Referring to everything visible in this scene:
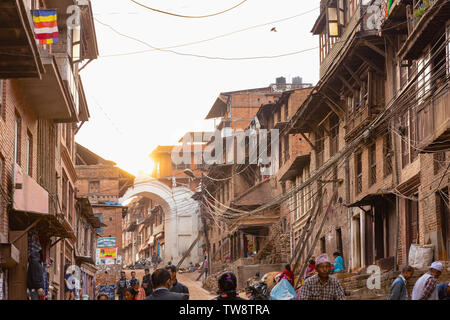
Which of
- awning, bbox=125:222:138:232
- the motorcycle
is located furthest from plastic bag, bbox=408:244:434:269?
awning, bbox=125:222:138:232

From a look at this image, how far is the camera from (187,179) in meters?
84.8

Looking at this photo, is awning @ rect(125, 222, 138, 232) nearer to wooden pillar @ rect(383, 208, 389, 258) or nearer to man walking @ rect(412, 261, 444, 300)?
wooden pillar @ rect(383, 208, 389, 258)

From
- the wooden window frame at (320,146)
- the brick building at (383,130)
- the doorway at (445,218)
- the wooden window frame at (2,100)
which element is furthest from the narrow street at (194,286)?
the wooden window frame at (2,100)

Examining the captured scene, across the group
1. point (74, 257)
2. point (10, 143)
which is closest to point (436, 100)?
point (10, 143)

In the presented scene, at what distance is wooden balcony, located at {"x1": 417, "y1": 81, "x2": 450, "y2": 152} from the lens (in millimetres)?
17562

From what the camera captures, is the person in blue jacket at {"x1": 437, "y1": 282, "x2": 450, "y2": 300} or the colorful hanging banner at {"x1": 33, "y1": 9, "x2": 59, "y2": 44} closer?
the person in blue jacket at {"x1": 437, "y1": 282, "x2": 450, "y2": 300}

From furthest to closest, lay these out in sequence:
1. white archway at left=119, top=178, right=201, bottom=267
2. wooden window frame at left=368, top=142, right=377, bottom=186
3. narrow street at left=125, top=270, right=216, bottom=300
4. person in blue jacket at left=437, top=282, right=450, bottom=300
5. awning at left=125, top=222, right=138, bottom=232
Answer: awning at left=125, top=222, right=138, bottom=232 → white archway at left=119, top=178, right=201, bottom=267 → narrow street at left=125, top=270, right=216, bottom=300 → wooden window frame at left=368, top=142, right=377, bottom=186 → person in blue jacket at left=437, top=282, right=450, bottom=300

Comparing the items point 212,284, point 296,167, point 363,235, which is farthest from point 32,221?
point 212,284

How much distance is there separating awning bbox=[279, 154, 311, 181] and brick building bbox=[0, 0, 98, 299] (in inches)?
487

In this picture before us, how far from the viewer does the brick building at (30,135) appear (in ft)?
54.3

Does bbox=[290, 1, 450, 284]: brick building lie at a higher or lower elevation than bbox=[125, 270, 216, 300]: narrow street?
higher
